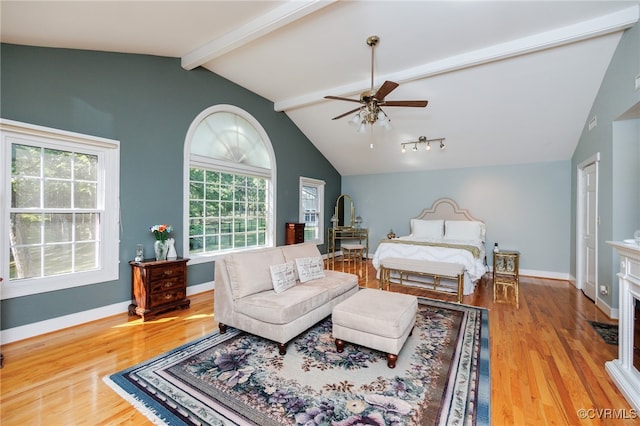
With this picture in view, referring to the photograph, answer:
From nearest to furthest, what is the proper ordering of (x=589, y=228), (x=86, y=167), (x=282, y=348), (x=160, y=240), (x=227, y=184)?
1. (x=282, y=348)
2. (x=86, y=167)
3. (x=160, y=240)
4. (x=589, y=228)
5. (x=227, y=184)

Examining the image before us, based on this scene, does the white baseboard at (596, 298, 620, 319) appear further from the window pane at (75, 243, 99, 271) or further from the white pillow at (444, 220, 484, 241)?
the window pane at (75, 243, 99, 271)

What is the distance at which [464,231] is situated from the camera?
18.8 feet

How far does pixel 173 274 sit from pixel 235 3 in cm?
316

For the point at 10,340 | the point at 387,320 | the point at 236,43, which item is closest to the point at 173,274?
the point at 10,340

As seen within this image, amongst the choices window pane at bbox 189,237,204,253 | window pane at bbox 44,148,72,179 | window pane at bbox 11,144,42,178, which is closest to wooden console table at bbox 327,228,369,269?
window pane at bbox 189,237,204,253

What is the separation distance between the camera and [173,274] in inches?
139

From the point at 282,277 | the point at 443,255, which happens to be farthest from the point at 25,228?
the point at 443,255

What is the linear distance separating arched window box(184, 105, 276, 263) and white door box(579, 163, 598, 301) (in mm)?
5190

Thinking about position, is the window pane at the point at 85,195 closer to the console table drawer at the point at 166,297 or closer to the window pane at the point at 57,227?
the window pane at the point at 57,227

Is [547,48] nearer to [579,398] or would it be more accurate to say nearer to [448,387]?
[579,398]

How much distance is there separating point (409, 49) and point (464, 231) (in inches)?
150

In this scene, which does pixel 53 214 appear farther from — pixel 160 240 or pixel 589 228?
pixel 589 228

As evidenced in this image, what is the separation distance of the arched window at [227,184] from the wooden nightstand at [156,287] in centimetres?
58

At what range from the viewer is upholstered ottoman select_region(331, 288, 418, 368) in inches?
88.0
